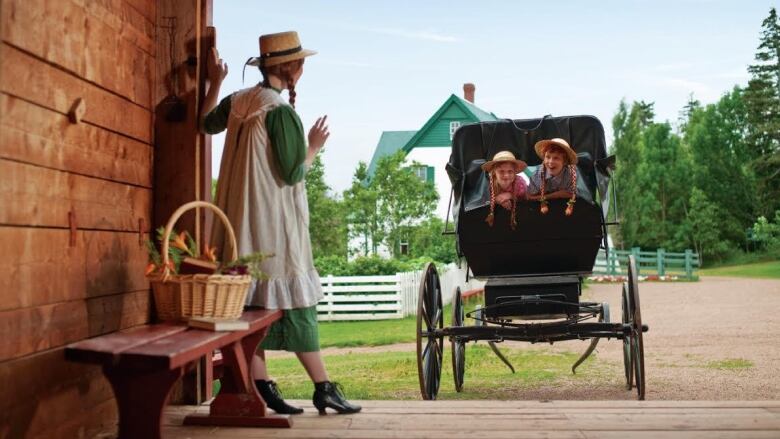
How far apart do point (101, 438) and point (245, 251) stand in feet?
2.69

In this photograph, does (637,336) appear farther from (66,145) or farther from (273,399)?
(66,145)

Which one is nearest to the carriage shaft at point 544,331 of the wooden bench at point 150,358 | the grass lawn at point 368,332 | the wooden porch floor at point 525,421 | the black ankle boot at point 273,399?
the wooden porch floor at point 525,421

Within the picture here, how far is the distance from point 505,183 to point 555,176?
29cm

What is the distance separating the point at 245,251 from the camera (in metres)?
3.27

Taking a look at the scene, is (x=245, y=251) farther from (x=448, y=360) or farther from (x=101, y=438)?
(x=448, y=360)

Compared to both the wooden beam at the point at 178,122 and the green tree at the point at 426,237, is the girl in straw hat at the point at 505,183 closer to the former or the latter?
the wooden beam at the point at 178,122

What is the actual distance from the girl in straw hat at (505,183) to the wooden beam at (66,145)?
214 centimetres

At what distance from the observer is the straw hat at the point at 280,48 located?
3.33 m

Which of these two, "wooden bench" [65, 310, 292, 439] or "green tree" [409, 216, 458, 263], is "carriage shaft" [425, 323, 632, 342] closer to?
"wooden bench" [65, 310, 292, 439]

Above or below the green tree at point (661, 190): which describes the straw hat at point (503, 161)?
below

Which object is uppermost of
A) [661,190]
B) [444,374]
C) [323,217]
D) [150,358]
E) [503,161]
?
[661,190]

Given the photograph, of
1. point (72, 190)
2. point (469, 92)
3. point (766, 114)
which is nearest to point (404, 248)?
point (469, 92)

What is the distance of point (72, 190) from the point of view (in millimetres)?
2881

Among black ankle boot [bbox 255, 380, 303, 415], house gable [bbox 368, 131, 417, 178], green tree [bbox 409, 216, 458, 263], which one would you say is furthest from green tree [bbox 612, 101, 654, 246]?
black ankle boot [bbox 255, 380, 303, 415]
